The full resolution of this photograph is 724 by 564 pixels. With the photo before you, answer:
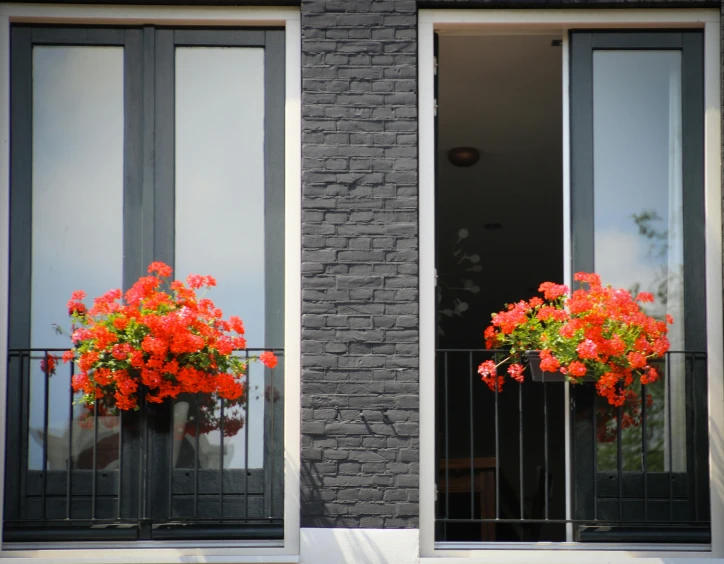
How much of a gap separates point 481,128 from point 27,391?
15.4ft

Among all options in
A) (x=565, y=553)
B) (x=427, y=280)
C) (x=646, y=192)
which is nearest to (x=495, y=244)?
(x=646, y=192)

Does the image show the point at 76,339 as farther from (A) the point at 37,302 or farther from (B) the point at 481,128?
(B) the point at 481,128

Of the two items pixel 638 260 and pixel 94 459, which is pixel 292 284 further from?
pixel 638 260

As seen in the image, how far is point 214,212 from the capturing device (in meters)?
5.23

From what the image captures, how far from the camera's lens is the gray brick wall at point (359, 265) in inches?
192

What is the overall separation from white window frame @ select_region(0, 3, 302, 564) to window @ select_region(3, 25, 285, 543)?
0.19 ft

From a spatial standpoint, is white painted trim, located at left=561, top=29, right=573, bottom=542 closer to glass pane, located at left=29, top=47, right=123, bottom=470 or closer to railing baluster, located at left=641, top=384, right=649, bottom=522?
railing baluster, located at left=641, top=384, right=649, bottom=522

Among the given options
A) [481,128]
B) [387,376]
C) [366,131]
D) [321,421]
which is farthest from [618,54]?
[481,128]

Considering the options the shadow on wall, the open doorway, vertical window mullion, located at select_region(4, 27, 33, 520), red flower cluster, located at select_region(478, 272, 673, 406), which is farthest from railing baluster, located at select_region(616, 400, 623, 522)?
vertical window mullion, located at select_region(4, 27, 33, 520)

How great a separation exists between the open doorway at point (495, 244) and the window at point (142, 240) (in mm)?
1216

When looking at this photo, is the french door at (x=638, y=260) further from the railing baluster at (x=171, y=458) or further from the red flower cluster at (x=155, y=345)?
the railing baluster at (x=171, y=458)

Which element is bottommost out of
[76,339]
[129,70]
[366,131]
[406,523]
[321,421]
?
[406,523]

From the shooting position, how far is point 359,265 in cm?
498

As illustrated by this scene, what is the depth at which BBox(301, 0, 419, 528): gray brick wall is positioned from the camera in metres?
4.88
